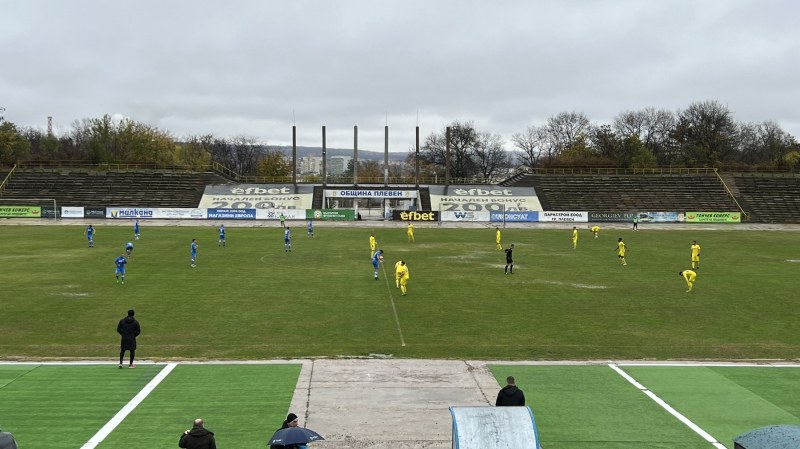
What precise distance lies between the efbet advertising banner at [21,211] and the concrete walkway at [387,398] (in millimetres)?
62234

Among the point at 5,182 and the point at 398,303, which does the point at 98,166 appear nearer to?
the point at 5,182

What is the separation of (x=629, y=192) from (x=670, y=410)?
71824 mm

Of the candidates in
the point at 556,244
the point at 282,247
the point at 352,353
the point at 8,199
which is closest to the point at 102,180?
the point at 8,199

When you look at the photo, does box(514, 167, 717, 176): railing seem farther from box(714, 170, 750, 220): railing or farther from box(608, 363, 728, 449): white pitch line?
box(608, 363, 728, 449): white pitch line

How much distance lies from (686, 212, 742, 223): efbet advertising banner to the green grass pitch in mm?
28679

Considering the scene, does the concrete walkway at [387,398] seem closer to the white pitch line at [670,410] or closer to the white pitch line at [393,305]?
the white pitch line at [393,305]

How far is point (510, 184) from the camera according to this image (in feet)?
293

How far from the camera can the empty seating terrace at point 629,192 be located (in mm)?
75812

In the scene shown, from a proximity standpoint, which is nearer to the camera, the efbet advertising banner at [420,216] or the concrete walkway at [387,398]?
the concrete walkway at [387,398]

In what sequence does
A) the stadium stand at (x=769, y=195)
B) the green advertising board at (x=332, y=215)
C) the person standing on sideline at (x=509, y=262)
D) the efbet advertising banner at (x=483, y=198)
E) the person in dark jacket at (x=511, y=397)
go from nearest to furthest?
1. the person in dark jacket at (x=511, y=397)
2. the person standing on sideline at (x=509, y=262)
3. the green advertising board at (x=332, y=215)
4. the stadium stand at (x=769, y=195)
5. the efbet advertising banner at (x=483, y=198)

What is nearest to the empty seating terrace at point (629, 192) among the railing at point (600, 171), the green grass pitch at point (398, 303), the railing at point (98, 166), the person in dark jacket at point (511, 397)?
the railing at point (600, 171)

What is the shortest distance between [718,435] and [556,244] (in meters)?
35.6

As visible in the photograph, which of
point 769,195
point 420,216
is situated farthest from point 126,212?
point 769,195

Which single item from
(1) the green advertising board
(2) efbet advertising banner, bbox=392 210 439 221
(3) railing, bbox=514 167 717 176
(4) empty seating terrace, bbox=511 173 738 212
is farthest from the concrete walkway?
(3) railing, bbox=514 167 717 176
